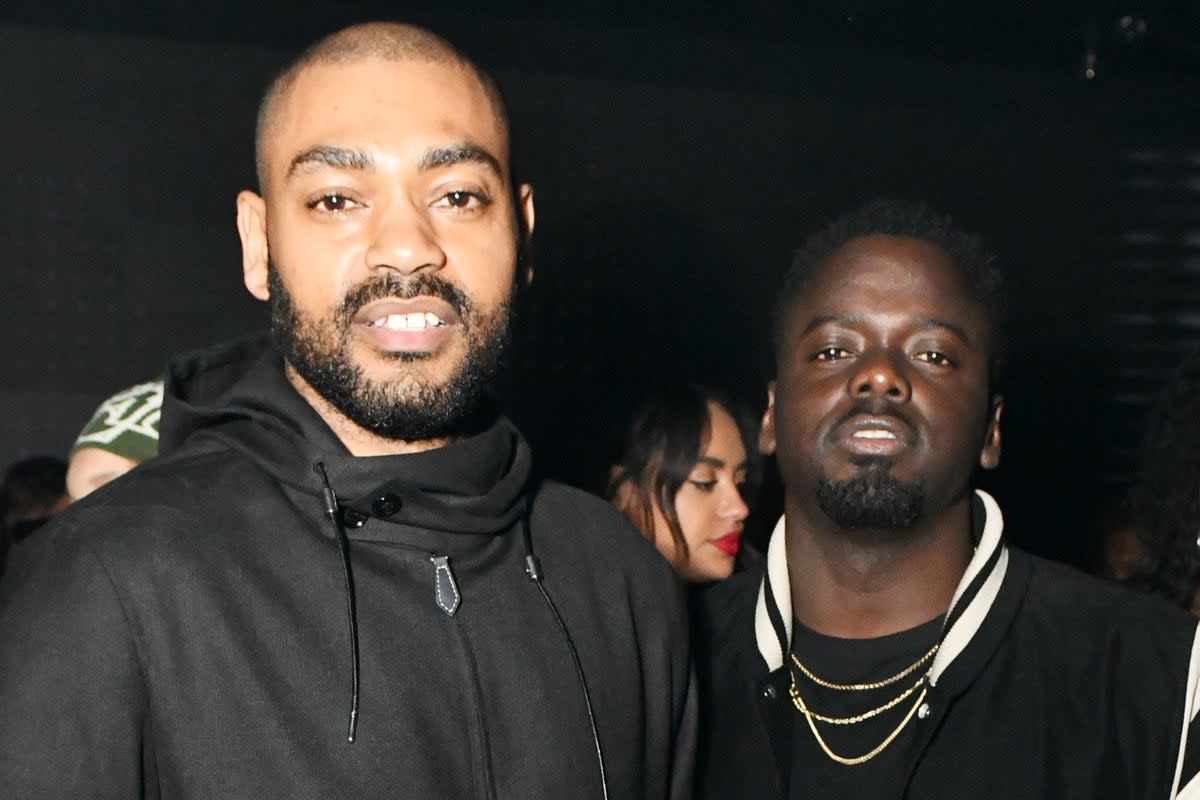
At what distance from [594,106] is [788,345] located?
Result: 88.8 inches

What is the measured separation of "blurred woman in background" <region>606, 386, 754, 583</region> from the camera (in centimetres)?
361

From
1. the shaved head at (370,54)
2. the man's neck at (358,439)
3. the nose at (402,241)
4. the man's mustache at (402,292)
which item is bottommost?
the man's neck at (358,439)

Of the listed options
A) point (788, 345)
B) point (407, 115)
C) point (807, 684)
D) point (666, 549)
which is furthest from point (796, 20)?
point (407, 115)

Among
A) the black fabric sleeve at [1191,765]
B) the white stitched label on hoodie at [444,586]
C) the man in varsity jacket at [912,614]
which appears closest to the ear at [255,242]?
the white stitched label on hoodie at [444,586]

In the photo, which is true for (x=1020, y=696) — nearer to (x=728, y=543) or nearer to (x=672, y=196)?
(x=728, y=543)

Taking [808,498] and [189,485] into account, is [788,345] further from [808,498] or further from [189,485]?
[189,485]

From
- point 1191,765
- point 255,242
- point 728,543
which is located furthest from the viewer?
point 728,543

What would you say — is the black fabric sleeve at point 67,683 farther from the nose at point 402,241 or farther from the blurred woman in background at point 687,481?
the blurred woman in background at point 687,481

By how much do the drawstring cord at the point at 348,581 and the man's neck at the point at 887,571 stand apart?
98 cm

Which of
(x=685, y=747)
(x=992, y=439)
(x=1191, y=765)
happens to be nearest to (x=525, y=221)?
(x=685, y=747)

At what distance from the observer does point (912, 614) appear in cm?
260

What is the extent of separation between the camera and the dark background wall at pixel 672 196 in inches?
178

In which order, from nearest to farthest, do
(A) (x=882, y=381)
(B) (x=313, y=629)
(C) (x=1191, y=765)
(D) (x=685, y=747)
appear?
(B) (x=313, y=629)
(D) (x=685, y=747)
(C) (x=1191, y=765)
(A) (x=882, y=381)

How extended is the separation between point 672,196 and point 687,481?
1477 mm
